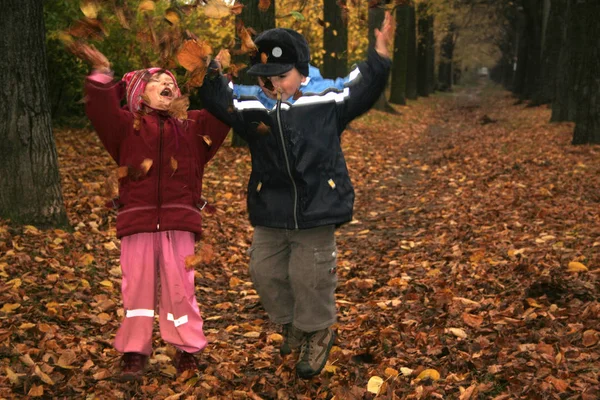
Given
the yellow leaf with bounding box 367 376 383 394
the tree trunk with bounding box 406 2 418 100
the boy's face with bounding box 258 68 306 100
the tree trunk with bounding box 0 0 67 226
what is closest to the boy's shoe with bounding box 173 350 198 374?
the yellow leaf with bounding box 367 376 383 394

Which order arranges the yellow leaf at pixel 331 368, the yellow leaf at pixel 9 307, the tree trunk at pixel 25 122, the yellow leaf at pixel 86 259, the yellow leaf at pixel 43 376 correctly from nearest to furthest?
the yellow leaf at pixel 43 376, the yellow leaf at pixel 331 368, the yellow leaf at pixel 9 307, the yellow leaf at pixel 86 259, the tree trunk at pixel 25 122

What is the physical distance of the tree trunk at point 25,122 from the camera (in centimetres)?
632

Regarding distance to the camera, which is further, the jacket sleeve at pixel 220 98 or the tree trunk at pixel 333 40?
the tree trunk at pixel 333 40

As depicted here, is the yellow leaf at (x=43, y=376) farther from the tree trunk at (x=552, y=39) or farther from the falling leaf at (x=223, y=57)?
the tree trunk at (x=552, y=39)

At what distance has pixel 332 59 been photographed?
737 inches

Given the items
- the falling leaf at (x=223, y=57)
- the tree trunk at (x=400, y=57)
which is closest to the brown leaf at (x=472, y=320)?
the falling leaf at (x=223, y=57)

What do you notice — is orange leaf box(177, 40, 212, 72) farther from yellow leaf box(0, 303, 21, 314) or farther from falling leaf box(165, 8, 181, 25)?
yellow leaf box(0, 303, 21, 314)

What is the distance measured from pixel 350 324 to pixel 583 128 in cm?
1069

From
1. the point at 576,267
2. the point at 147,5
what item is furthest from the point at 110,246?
the point at 576,267

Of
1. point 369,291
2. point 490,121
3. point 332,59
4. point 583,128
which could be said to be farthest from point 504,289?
point 490,121

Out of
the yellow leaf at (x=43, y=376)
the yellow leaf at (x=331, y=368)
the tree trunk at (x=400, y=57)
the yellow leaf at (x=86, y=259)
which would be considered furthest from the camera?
the tree trunk at (x=400, y=57)

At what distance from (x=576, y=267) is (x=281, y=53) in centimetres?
338

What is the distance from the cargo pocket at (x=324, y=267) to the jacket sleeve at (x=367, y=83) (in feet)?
2.72

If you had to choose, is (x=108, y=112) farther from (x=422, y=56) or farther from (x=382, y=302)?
(x=422, y=56)
